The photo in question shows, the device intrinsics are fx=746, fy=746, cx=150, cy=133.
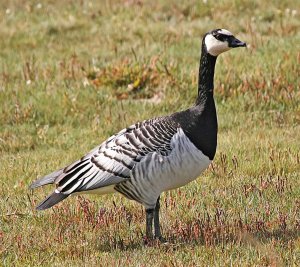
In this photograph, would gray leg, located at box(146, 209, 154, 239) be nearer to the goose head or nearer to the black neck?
the black neck

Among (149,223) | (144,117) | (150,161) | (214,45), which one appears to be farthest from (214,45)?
(144,117)

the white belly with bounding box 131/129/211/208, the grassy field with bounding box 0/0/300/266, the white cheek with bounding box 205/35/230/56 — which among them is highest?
the white cheek with bounding box 205/35/230/56

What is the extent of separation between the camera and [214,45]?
24.6 ft

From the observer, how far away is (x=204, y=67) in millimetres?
7711


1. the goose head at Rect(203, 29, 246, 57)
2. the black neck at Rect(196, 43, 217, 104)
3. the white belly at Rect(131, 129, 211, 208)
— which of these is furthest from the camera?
the black neck at Rect(196, 43, 217, 104)

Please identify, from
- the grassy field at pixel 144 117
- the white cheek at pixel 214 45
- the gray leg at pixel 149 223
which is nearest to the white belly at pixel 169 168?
the gray leg at pixel 149 223

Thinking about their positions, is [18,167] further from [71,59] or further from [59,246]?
[71,59]

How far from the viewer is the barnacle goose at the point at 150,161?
7.00 m

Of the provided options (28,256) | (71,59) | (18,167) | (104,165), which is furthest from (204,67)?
(71,59)

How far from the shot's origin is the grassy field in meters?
7.29

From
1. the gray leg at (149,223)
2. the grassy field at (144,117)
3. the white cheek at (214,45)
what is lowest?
the grassy field at (144,117)

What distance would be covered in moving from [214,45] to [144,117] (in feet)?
15.1

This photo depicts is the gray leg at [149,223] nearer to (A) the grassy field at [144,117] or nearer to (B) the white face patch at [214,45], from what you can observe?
(A) the grassy field at [144,117]

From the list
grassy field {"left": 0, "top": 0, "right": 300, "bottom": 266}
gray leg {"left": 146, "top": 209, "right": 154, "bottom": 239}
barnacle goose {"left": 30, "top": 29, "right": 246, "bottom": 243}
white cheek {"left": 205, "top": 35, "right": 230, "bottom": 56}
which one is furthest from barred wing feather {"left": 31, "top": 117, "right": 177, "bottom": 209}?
white cheek {"left": 205, "top": 35, "right": 230, "bottom": 56}
